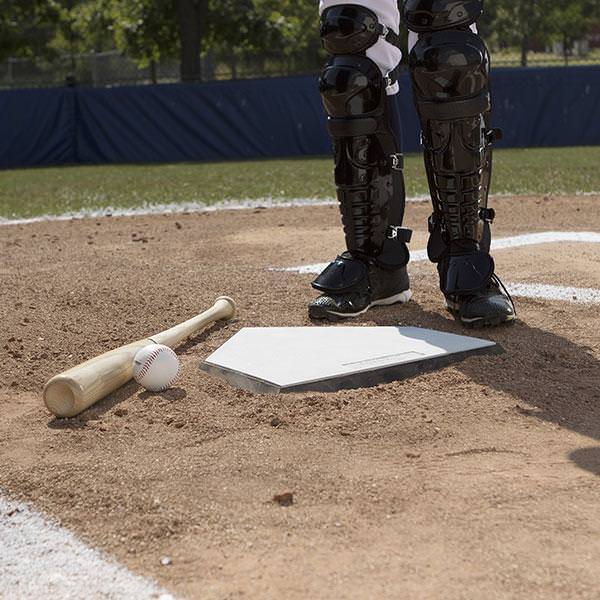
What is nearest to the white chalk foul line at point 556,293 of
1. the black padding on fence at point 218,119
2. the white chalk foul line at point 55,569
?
the white chalk foul line at point 55,569

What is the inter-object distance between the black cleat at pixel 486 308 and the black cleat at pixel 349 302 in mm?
354

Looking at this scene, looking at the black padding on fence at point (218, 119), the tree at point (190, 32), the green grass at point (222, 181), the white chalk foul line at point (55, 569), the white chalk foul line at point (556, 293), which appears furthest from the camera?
the tree at point (190, 32)

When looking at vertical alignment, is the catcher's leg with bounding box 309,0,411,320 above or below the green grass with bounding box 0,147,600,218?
above

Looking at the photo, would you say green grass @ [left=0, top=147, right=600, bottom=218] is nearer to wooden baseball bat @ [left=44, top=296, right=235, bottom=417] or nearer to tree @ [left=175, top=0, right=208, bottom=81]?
wooden baseball bat @ [left=44, top=296, right=235, bottom=417]

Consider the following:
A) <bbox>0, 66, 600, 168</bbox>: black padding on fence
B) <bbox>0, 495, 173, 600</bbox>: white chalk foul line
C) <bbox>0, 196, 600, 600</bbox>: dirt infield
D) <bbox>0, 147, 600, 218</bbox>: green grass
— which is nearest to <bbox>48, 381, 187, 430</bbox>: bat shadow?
<bbox>0, 196, 600, 600</bbox>: dirt infield

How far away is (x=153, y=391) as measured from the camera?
9.53 ft

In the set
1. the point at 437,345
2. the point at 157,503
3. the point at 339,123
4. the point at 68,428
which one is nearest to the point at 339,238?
the point at 339,123

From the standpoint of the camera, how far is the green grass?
942 centimetres

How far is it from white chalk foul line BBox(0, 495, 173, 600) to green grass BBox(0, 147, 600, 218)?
22.0 ft

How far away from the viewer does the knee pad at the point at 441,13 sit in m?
3.36

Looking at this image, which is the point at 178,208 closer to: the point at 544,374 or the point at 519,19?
the point at 544,374

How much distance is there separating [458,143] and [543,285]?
3.29 feet

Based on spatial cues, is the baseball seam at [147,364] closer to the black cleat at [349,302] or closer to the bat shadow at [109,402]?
the bat shadow at [109,402]

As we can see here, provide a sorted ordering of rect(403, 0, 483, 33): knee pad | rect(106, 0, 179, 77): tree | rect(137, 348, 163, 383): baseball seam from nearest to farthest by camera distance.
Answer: rect(137, 348, 163, 383): baseball seam
rect(403, 0, 483, 33): knee pad
rect(106, 0, 179, 77): tree
